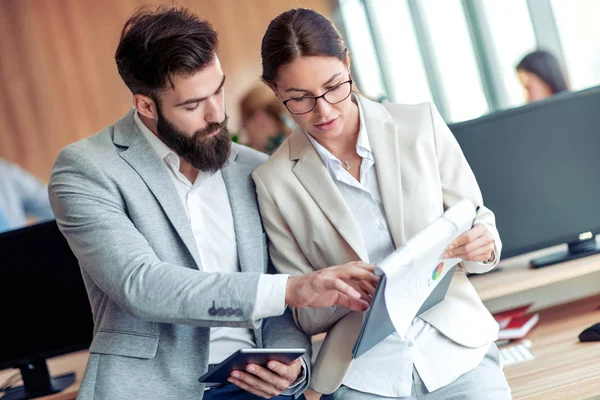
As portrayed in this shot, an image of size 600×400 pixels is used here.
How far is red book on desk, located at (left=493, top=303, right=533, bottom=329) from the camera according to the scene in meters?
2.38

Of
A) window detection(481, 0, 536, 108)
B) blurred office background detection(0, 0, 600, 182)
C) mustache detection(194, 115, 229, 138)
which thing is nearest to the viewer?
mustache detection(194, 115, 229, 138)

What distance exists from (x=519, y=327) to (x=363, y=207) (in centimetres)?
81

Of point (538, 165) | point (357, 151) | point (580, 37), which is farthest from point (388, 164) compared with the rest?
point (580, 37)

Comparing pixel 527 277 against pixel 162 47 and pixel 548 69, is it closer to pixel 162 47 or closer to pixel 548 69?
pixel 162 47

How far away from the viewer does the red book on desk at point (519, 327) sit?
2.28 metres

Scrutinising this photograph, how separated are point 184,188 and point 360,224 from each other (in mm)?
468

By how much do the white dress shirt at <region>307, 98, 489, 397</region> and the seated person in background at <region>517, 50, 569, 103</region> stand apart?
8.26ft

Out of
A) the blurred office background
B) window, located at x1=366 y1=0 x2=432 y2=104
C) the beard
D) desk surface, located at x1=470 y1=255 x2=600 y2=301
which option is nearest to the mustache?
the beard

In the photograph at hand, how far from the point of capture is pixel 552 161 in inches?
90.7

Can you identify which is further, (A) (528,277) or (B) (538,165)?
(B) (538,165)

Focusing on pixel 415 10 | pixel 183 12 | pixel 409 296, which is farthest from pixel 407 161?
pixel 415 10

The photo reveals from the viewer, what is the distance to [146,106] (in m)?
1.92

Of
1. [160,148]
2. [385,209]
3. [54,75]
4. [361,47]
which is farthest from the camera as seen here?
[361,47]

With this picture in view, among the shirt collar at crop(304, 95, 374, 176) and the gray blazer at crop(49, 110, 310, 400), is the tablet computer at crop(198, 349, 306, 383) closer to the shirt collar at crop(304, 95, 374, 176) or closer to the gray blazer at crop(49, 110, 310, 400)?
the gray blazer at crop(49, 110, 310, 400)
